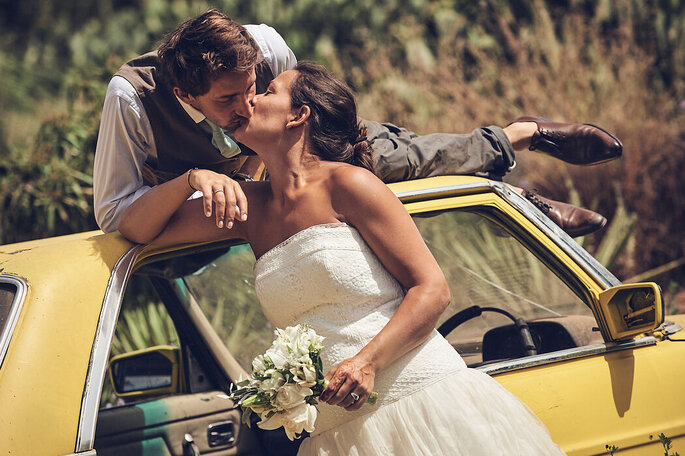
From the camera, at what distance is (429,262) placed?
90.0 inches

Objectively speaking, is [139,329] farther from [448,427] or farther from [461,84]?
[461,84]

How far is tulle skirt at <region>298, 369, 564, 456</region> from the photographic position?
2184mm

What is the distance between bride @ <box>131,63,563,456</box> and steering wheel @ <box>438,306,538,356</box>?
48 cm

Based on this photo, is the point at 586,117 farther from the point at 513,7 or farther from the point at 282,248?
the point at 282,248

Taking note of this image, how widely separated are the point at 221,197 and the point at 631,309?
4.68ft

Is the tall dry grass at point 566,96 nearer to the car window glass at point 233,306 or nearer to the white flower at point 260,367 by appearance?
the car window glass at point 233,306

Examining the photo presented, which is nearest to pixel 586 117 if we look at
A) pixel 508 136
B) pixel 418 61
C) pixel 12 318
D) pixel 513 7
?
pixel 418 61

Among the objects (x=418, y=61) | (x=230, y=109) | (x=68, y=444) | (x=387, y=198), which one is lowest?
(x=418, y=61)

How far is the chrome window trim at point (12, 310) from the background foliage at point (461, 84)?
4019 millimetres

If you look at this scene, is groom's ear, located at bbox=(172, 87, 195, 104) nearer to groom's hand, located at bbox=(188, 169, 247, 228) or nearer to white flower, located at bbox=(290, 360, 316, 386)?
groom's hand, located at bbox=(188, 169, 247, 228)

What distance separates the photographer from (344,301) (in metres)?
2.28

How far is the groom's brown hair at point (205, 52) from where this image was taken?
2.66 m

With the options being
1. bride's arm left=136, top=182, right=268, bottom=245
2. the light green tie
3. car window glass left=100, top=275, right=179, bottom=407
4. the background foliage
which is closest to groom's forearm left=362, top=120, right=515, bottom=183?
the light green tie

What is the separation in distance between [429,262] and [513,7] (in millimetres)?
7691
